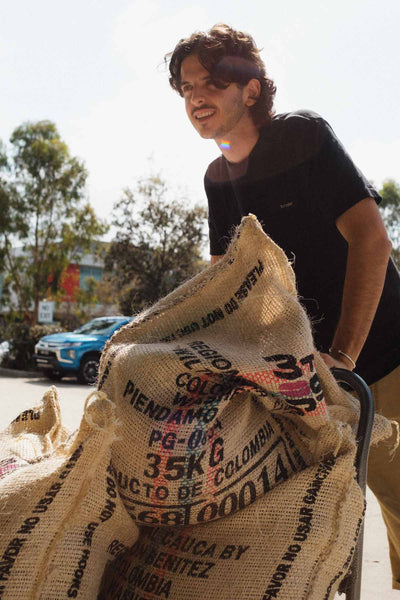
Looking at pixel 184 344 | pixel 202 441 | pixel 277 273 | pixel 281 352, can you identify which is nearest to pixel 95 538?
pixel 202 441

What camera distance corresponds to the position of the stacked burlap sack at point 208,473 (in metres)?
1.21

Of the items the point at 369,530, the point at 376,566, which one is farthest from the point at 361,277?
the point at 369,530

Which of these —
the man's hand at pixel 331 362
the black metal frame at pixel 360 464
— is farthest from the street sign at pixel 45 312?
the black metal frame at pixel 360 464

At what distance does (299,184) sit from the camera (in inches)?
79.8

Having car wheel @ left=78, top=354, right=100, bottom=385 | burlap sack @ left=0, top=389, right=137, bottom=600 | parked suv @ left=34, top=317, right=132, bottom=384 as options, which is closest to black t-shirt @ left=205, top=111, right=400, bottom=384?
burlap sack @ left=0, top=389, right=137, bottom=600

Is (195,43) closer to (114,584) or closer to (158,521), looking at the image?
(158,521)

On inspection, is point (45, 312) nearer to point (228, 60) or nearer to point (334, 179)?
point (228, 60)

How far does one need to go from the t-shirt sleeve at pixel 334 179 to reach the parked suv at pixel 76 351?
11784 mm

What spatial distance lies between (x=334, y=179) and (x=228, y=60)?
0.59 meters

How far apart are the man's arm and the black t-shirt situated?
0.10m

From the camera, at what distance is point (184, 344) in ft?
4.53

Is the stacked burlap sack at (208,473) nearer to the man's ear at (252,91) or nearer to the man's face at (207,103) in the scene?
the man's face at (207,103)

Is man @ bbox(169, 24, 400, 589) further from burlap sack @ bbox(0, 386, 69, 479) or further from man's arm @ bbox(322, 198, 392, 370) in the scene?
burlap sack @ bbox(0, 386, 69, 479)

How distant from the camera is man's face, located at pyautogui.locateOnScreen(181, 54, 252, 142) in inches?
81.2
